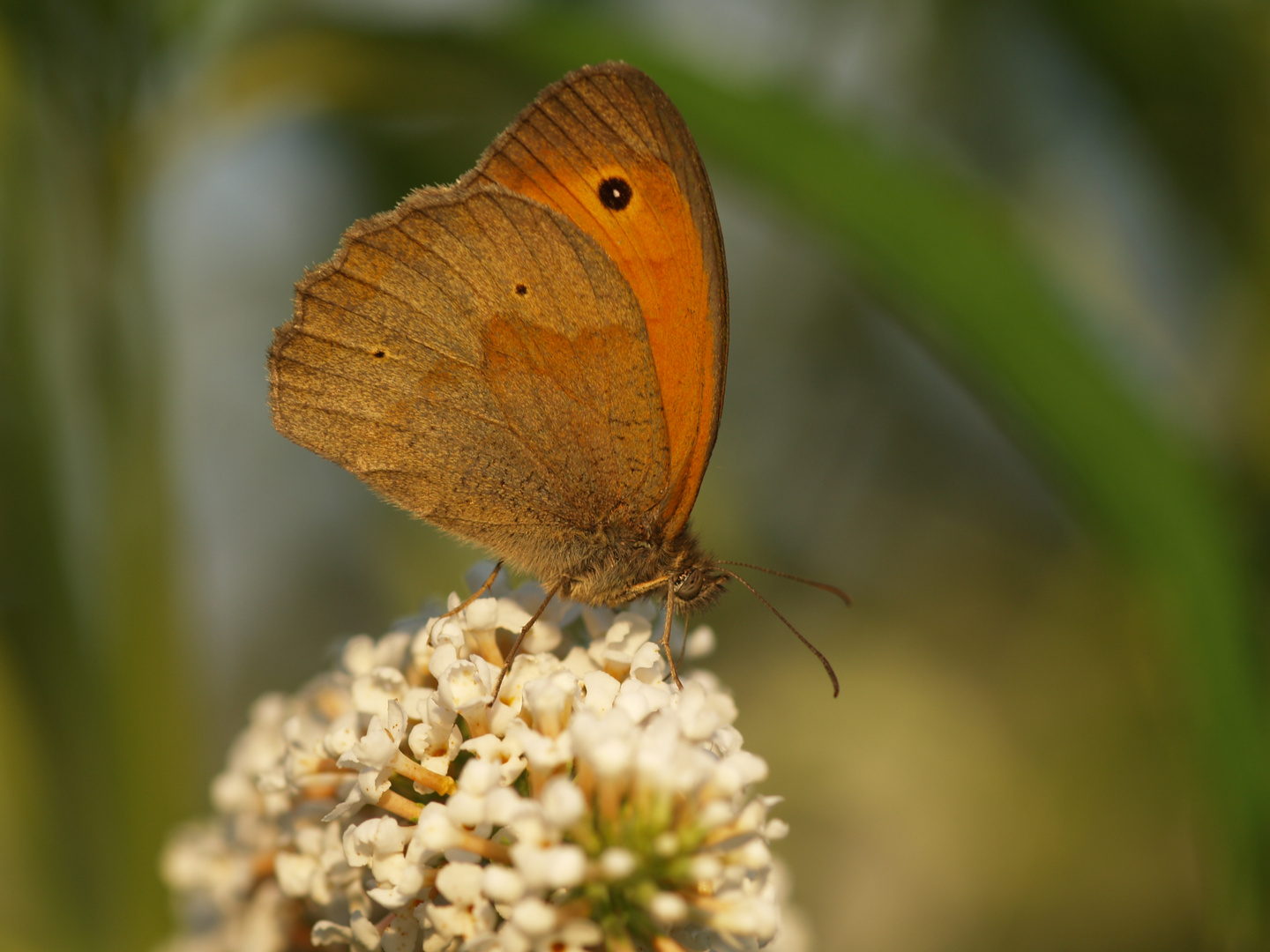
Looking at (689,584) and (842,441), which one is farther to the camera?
(842,441)

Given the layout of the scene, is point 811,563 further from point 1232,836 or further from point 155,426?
point 155,426

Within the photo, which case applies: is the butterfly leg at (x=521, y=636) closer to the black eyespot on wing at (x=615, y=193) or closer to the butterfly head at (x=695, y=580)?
the butterfly head at (x=695, y=580)

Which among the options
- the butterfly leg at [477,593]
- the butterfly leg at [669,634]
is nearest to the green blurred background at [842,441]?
the butterfly leg at [477,593]

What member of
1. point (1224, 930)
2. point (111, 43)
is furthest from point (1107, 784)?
point (111, 43)

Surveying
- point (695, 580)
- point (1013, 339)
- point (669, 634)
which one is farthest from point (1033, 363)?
point (669, 634)

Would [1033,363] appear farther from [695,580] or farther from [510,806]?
[510,806]

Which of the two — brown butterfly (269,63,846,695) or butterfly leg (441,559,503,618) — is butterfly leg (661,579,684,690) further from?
butterfly leg (441,559,503,618)

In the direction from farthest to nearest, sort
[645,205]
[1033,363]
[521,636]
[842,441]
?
[842,441], [1033,363], [645,205], [521,636]
